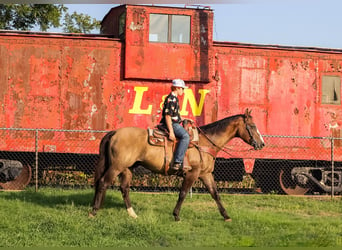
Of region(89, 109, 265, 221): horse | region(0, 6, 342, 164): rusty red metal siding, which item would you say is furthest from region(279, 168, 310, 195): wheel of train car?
region(89, 109, 265, 221): horse

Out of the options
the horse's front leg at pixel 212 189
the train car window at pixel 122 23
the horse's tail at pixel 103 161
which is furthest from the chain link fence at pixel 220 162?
the horse's front leg at pixel 212 189

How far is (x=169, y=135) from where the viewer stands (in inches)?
366

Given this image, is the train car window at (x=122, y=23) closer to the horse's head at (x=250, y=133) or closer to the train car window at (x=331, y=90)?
the horse's head at (x=250, y=133)

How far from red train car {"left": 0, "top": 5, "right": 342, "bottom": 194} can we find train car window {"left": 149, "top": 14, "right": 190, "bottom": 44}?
0.10 feet

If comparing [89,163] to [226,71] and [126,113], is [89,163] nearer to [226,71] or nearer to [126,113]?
[126,113]

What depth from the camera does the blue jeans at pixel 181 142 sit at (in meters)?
9.26

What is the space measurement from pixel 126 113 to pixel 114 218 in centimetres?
551

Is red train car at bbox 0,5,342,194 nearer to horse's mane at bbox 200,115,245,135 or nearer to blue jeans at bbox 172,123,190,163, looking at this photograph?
horse's mane at bbox 200,115,245,135

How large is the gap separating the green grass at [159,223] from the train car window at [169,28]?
473cm

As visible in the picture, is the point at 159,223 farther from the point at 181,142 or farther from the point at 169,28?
the point at 169,28

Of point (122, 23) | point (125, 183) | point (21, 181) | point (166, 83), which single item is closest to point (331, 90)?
point (166, 83)

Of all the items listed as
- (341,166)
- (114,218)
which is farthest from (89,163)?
(341,166)

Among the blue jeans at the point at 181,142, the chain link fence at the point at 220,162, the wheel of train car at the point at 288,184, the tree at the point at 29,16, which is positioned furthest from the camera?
the tree at the point at 29,16

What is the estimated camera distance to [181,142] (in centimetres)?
925
